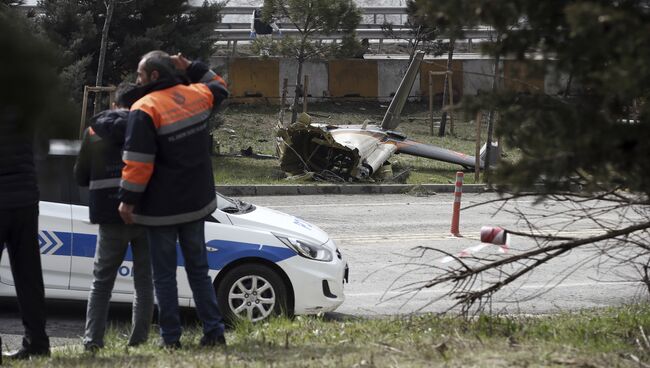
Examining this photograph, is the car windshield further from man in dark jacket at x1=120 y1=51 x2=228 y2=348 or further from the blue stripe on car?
man in dark jacket at x1=120 y1=51 x2=228 y2=348

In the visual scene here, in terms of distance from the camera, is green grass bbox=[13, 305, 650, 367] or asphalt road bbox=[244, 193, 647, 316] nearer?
green grass bbox=[13, 305, 650, 367]

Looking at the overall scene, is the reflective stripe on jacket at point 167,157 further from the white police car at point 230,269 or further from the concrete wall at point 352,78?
the concrete wall at point 352,78

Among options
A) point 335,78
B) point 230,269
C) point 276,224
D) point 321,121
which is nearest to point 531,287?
point 276,224

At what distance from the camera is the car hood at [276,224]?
8477 millimetres

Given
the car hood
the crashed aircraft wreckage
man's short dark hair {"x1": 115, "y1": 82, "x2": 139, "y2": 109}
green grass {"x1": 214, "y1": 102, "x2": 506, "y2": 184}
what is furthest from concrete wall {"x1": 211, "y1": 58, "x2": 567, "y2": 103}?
man's short dark hair {"x1": 115, "y1": 82, "x2": 139, "y2": 109}

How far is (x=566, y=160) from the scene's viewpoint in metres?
4.45

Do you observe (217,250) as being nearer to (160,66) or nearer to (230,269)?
(230,269)

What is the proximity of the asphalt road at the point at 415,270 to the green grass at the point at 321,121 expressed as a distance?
3.68 meters

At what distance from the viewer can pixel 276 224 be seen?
8617 millimetres

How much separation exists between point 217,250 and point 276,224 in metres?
0.62

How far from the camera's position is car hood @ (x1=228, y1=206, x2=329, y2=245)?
8.48 m

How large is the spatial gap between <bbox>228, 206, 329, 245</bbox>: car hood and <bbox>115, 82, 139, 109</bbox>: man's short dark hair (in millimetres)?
2163

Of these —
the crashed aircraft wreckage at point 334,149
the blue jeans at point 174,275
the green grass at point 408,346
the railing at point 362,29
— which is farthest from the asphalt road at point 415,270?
the railing at point 362,29

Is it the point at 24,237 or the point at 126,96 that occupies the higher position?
the point at 126,96
